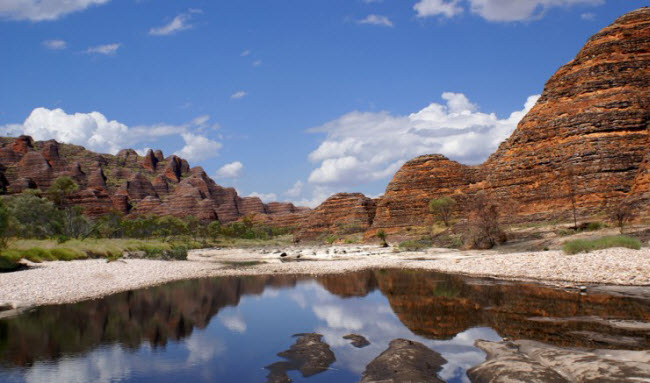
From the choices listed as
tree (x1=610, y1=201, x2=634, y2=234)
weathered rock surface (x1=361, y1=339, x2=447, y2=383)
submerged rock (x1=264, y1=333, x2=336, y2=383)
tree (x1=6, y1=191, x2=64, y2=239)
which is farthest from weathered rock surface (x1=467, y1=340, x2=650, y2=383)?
tree (x1=6, y1=191, x2=64, y2=239)

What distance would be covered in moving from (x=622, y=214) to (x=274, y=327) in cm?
3063

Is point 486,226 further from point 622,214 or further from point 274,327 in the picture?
point 274,327

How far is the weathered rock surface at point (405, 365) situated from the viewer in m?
9.33

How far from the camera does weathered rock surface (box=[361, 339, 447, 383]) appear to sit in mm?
9334

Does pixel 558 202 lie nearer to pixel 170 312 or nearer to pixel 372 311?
pixel 372 311

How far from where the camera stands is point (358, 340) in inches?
537

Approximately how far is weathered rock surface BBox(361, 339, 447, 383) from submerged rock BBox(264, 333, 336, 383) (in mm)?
1312

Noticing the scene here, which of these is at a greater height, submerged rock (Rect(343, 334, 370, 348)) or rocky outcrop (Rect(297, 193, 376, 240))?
rocky outcrop (Rect(297, 193, 376, 240))

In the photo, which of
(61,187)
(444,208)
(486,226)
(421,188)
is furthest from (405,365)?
(61,187)

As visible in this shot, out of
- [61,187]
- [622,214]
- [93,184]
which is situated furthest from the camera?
[93,184]

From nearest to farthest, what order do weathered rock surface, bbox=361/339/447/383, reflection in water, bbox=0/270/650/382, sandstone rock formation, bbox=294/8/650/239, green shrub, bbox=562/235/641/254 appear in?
1. weathered rock surface, bbox=361/339/447/383
2. reflection in water, bbox=0/270/650/382
3. green shrub, bbox=562/235/641/254
4. sandstone rock formation, bbox=294/8/650/239

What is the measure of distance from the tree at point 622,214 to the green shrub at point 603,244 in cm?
733

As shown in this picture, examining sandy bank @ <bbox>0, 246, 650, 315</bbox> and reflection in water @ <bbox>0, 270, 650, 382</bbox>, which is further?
sandy bank @ <bbox>0, 246, 650, 315</bbox>

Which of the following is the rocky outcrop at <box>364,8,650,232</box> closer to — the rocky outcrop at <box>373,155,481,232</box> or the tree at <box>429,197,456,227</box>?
the tree at <box>429,197,456,227</box>
